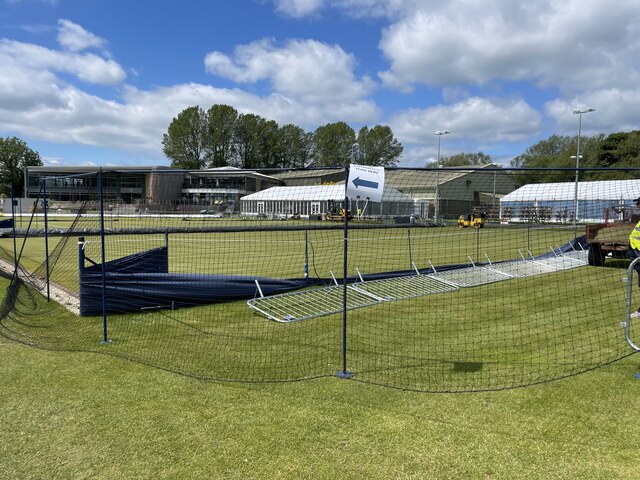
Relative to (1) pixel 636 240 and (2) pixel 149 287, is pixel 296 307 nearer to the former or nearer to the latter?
(2) pixel 149 287

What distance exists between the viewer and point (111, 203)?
7379 mm

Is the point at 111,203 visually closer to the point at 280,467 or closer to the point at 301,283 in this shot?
the point at 301,283

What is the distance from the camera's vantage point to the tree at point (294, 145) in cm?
9469

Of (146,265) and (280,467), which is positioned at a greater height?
(146,265)

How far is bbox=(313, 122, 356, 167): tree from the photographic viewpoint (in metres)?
93.2

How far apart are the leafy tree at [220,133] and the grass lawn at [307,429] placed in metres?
87.8

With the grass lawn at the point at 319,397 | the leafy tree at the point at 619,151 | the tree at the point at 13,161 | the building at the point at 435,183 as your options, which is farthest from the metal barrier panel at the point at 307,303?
the tree at the point at 13,161

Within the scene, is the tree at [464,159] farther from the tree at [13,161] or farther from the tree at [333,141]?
the tree at [13,161]

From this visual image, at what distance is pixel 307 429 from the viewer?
337cm

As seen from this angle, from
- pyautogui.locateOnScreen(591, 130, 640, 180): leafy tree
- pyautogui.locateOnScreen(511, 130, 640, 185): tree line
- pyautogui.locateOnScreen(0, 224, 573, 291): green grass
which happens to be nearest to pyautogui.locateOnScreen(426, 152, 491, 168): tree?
Result: pyautogui.locateOnScreen(511, 130, 640, 185): tree line

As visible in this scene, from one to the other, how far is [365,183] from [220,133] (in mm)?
88174

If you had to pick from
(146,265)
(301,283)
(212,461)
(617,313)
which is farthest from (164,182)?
(617,313)

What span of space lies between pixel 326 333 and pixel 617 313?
4749 mm

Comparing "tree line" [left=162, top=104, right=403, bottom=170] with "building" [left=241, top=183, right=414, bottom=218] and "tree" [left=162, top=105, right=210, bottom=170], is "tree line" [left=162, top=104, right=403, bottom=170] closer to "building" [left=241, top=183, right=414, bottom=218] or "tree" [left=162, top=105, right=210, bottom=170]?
"tree" [left=162, top=105, right=210, bottom=170]
